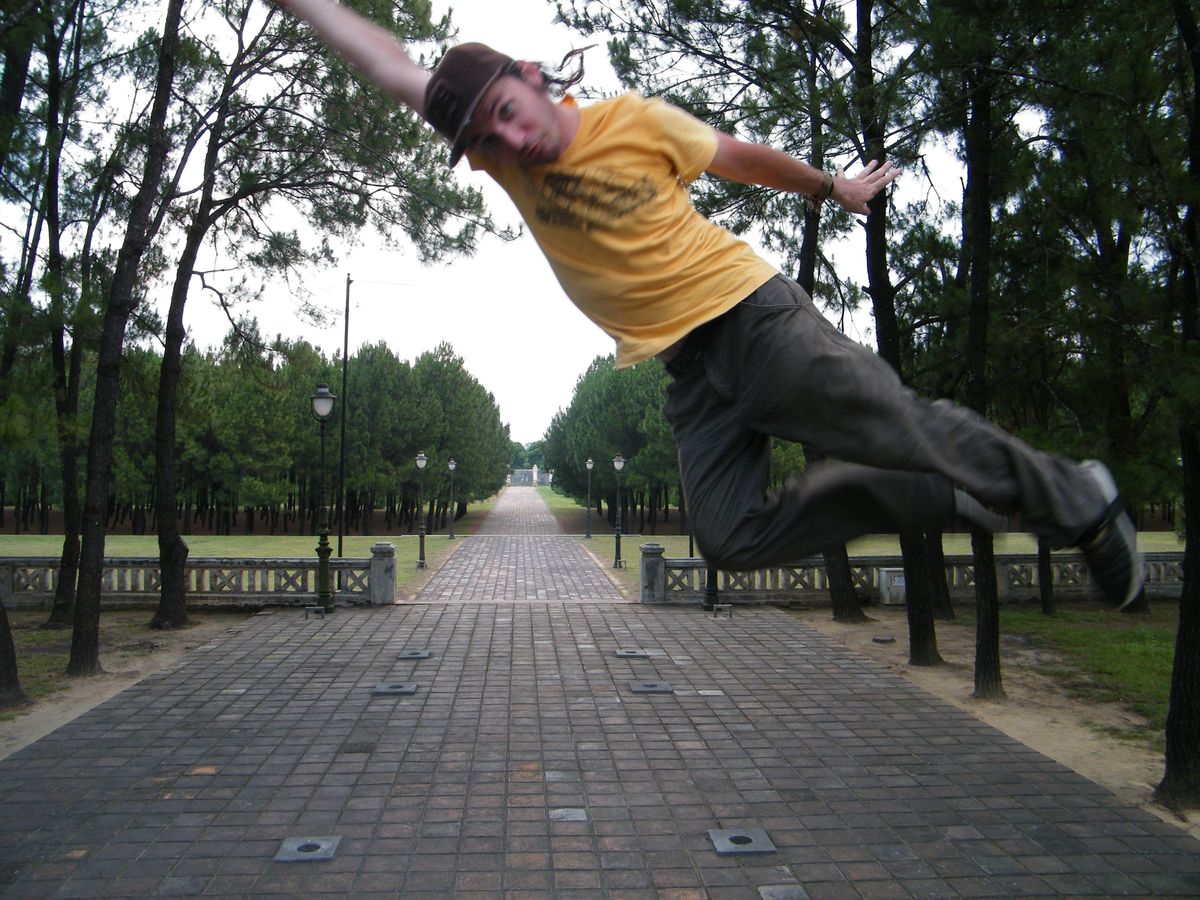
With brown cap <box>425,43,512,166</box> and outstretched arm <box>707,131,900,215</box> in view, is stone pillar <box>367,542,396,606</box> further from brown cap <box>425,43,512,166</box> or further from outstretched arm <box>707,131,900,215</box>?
brown cap <box>425,43,512,166</box>

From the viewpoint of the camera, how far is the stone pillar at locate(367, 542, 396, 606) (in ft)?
51.0

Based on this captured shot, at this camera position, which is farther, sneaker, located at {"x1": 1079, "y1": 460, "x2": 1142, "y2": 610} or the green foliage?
the green foliage

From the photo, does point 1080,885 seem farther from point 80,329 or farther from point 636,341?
point 80,329

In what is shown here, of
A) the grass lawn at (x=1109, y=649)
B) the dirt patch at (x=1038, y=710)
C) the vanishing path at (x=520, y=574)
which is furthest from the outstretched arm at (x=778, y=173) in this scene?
the vanishing path at (x=520, y=574)

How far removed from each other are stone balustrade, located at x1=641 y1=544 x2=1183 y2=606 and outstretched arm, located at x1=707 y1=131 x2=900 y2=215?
13.2 m

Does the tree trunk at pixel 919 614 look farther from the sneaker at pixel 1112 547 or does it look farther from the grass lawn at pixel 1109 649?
the sneaker at pixel 1112 547

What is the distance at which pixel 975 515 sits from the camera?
101 inches

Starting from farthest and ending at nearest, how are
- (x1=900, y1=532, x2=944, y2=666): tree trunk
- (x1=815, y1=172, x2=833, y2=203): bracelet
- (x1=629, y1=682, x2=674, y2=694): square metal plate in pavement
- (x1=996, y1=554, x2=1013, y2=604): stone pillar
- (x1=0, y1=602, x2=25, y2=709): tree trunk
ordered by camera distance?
(x1=996, y1=554, x2=1013, y2=604): stone pillar, (x1=900, y1=532, x2=944, y2=666): tree trunk, (x1=629, y1=682, x2=674, y2=694): square metal plate in pavement, (x1=0, y1=602, x2=25, y2=709): tree trunk, (x1=815, y1=172, x2=833, y2=203): bracelet

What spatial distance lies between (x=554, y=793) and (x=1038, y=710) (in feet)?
17.1

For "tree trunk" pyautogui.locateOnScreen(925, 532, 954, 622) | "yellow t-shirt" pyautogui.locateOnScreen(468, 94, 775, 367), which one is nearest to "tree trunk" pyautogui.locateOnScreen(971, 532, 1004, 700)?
"tree trunk" pyautogui.locateOnScreen(925, 532, 954, 622)

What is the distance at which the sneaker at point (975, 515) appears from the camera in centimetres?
252

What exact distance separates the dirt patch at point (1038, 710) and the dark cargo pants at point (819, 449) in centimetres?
465

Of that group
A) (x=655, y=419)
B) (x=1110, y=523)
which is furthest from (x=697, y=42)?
(x=655, y=419)

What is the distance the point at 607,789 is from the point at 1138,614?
498 inches
